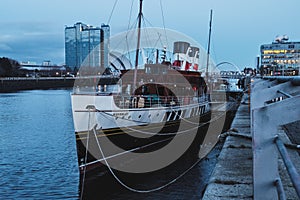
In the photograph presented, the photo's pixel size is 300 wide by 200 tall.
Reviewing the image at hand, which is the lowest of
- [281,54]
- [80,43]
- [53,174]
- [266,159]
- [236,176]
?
[53,174]

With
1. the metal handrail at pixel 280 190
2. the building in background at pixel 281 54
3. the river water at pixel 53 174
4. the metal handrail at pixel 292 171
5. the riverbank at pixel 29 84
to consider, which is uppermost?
the building in background at pixel 281 54

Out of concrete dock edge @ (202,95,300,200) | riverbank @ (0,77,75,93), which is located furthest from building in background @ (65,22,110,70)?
concrete dock edge @ (202,95,300,200)

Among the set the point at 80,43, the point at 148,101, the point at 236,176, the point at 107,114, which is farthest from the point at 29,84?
the point at 236,176

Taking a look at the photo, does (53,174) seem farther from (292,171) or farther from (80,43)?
(80,43)

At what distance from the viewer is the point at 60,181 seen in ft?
43.8

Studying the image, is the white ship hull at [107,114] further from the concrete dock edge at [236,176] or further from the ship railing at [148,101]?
the concrete dock edge at [236,176]

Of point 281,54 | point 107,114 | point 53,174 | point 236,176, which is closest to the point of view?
point 236,176

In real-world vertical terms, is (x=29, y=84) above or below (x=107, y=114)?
above

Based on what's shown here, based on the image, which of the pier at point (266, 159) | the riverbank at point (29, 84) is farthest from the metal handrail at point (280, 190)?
the riverbank at point (29, 84)

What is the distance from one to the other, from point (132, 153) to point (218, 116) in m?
16.6

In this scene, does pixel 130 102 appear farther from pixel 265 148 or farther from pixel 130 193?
pixel 265 148

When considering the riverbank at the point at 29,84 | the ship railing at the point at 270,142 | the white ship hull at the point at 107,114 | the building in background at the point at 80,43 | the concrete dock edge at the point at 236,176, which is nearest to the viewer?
the ship railing at the point at 270,142

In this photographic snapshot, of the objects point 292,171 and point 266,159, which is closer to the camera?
point 292,171

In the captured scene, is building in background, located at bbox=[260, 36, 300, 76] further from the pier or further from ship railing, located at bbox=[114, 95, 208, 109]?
the pier
